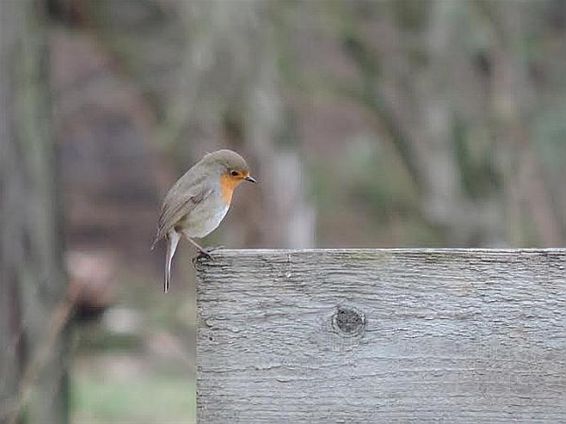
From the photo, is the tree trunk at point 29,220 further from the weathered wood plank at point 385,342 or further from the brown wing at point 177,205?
the weathered wood plank at point 385,342

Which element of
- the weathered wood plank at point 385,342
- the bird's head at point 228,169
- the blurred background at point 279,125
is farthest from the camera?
the blurred background at point 279,125

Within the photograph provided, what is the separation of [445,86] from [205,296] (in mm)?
5786

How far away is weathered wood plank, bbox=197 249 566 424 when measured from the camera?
5.27ft

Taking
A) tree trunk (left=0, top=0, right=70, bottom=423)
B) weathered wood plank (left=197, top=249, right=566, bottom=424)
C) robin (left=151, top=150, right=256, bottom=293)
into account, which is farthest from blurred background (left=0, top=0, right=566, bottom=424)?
weathered wood plank (left=197, top=249, right=566, bottom=424)

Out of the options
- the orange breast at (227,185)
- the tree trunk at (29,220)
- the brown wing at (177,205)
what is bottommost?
the brown wing at (177,205)

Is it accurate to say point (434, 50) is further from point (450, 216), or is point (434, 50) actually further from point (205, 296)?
point (205, 296)

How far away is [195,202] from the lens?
310 cm

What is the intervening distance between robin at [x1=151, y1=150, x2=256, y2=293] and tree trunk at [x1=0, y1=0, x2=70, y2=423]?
1.59 m

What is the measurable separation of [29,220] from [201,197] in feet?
6.61

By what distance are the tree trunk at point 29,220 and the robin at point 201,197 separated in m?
1.59

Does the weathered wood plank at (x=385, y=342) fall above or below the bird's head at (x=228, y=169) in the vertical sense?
below

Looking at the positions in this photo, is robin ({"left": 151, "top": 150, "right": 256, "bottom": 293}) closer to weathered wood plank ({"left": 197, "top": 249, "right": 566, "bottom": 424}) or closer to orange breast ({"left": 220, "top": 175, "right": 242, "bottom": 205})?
orange breast ({"left": 220, "top": 175, "right": 242, "bottom": 205})

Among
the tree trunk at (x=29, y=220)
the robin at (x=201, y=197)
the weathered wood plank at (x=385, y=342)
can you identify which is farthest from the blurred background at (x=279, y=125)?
the weathered wood plank at (x=385, y=342)

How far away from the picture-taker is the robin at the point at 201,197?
3.06 meters
